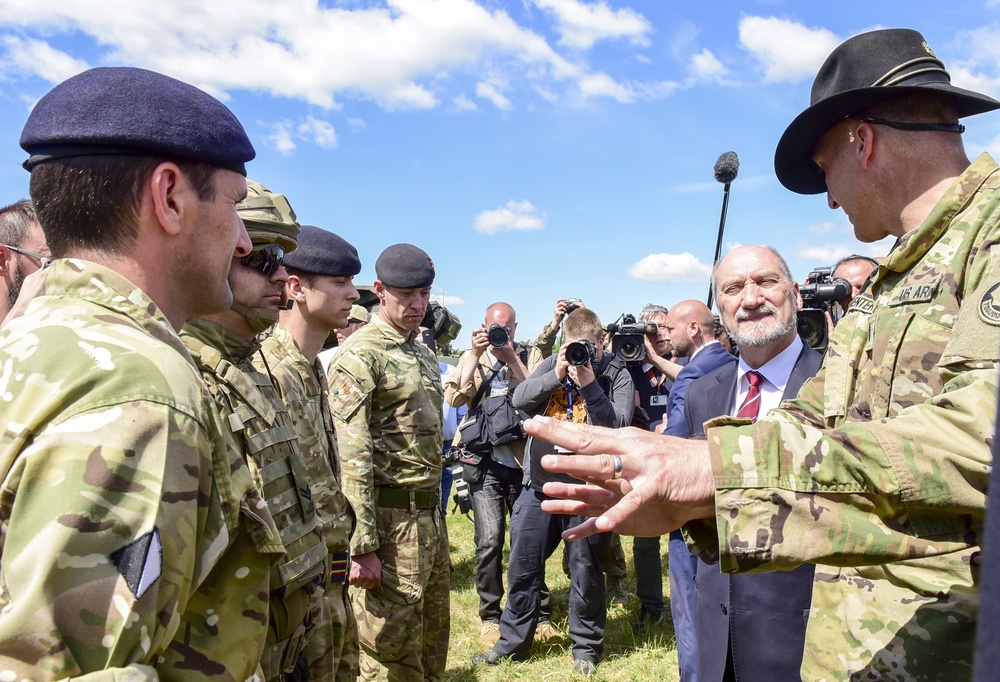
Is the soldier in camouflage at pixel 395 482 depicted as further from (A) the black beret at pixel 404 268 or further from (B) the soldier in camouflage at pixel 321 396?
(B) the soldier in camouflage at pixel 321 396

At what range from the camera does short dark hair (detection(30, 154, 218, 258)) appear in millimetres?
1368

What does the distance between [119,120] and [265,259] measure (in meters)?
1.63

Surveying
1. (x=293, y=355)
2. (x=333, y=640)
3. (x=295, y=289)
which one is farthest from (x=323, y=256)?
(x=333, y=640)

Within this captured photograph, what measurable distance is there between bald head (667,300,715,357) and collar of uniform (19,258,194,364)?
21.3 feet

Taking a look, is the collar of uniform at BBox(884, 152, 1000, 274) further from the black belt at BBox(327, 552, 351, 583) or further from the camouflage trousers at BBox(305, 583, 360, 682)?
the black belt at BBox(327, 552, 351, 583)

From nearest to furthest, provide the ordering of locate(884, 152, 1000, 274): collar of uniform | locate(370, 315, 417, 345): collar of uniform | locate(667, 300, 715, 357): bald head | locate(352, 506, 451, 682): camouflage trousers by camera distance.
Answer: locate(884, 152, 1000, 274): collar of uniform < locate(352, 506, 451, 682): camouflage trousers < locate(370, 315, 417, 345): collar of uniform < locate(667, 300, 715, 357): bald head

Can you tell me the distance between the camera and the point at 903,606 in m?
1.73

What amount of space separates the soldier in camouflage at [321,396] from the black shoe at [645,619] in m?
3.70

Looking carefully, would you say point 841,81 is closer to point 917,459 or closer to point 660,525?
point 917,459

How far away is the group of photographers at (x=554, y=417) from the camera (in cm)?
513

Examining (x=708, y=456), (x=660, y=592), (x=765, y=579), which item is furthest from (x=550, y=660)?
(x=708, y=456)

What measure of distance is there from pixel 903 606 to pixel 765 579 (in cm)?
123

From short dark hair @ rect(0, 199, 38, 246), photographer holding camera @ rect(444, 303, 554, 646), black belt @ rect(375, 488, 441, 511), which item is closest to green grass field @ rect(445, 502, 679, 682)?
photographer holding camera @ rect(444, 303, 554, 646)

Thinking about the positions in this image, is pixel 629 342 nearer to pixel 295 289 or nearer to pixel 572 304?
pixel 572 304
